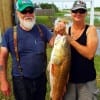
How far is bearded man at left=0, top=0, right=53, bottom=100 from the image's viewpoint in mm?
5684

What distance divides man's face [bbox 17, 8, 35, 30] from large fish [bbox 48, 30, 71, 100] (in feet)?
1.84

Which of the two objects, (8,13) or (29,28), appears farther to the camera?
(8,13)

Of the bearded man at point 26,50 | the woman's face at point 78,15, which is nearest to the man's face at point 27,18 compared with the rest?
the bearded man at point 26,50

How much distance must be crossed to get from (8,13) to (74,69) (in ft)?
9.01

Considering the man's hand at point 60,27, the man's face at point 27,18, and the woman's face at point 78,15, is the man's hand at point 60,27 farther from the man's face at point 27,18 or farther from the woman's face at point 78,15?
the man's face at point 27,18

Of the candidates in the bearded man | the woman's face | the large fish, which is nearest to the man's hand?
the large fish

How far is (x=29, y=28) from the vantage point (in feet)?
18.7

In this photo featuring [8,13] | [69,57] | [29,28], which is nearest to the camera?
[69,57]

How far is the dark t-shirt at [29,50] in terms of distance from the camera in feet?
18.6

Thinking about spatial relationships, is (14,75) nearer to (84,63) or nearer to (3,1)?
(84,63)

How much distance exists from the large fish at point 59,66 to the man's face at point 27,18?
562 mm

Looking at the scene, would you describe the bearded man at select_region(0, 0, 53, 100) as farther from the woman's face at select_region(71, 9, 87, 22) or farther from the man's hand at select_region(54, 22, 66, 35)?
the man's hand at select_region(54, 22, 66, 35)

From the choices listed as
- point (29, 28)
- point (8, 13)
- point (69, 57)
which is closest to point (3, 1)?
point (8, 13)

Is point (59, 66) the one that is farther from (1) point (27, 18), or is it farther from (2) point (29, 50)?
(1) point (27, 18)
